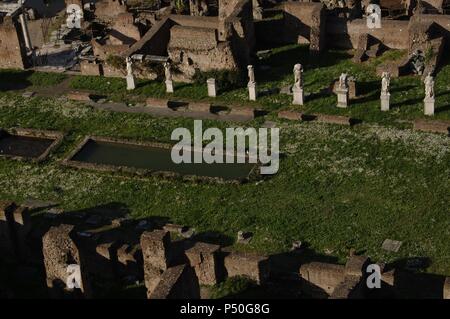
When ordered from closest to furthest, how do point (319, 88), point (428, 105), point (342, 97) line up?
1. point (428, 105)
2. point (342, 97)
3. point (319, 88)

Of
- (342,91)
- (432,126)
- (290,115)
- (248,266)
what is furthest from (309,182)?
(248,266)

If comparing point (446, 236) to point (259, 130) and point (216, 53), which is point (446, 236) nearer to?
point (259, 130)

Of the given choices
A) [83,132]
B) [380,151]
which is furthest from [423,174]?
[83,132]

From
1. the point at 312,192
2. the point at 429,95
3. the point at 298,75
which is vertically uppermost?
the point at 298,75

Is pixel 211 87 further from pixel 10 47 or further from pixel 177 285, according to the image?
pixel 177 285

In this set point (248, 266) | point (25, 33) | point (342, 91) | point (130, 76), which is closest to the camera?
point (248, 266)
